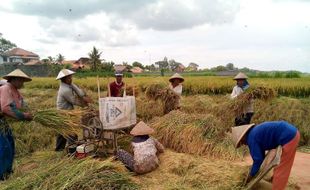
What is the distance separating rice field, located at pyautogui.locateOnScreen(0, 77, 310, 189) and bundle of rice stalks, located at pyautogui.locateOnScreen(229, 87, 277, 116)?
0.42ft

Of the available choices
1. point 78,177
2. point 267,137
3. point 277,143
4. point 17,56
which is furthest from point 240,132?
point 17,56

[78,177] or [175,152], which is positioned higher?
[78,177]

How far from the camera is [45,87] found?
656 inches

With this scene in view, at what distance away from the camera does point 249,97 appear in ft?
19.8

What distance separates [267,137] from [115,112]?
7.44 ft

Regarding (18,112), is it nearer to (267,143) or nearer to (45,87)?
(267,143)

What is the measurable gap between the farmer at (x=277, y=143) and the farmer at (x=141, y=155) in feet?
4.79

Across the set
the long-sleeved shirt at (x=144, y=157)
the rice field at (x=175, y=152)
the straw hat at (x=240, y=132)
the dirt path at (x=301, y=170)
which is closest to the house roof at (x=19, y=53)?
the rice field at (x=175, y=152)

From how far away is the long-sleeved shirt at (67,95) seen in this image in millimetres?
5344

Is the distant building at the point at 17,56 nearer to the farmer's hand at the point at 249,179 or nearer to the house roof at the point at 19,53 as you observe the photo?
the house roof at the point at 19,53

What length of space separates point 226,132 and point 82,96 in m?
2.79

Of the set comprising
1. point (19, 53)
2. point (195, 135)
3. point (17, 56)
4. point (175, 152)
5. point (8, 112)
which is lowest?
point (175, 152)

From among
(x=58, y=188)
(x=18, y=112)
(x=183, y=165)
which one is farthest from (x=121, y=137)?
(x=58, y=188)

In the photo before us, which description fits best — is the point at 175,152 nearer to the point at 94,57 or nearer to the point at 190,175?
the point at 190,175
